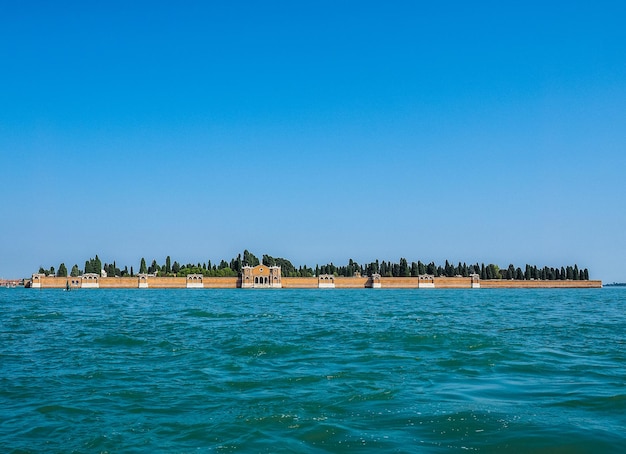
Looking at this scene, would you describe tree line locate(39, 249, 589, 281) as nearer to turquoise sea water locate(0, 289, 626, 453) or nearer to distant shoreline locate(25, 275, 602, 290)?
distant shoreline locate(25, 275, 602, 290)

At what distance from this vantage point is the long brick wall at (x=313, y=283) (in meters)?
98.0

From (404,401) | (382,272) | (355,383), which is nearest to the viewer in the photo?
(404,401)

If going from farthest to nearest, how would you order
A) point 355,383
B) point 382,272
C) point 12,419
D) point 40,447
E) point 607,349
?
point 382,272, point 607,349, point 355,383, point 12,419, point 40,447

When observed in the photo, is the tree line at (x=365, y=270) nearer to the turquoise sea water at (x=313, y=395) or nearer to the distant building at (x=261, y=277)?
the distant building at (x=261, y=277)

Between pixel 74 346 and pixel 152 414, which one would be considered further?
pixel 74 346

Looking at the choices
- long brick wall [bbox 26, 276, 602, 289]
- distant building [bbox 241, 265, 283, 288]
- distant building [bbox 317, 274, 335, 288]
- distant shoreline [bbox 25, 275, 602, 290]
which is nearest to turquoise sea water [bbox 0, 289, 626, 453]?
distant building [bbox 241, 265, 283, 288]

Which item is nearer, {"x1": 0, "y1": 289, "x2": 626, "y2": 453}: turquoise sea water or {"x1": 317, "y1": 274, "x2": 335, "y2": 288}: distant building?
{"x1": 0, "y1": 289, "x2": 626, "y2": 453}: turquoise sea water

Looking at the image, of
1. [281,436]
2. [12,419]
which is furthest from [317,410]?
[12,419]

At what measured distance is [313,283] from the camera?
101500mm

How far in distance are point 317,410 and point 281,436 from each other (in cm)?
95

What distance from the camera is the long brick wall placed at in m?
98.0

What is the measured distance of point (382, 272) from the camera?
362ft

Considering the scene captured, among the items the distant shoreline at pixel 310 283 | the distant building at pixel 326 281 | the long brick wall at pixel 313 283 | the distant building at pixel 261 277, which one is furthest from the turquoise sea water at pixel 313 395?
the distant building at pixel 326 281

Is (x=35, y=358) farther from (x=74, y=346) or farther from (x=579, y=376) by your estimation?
(x=579, y=376)
